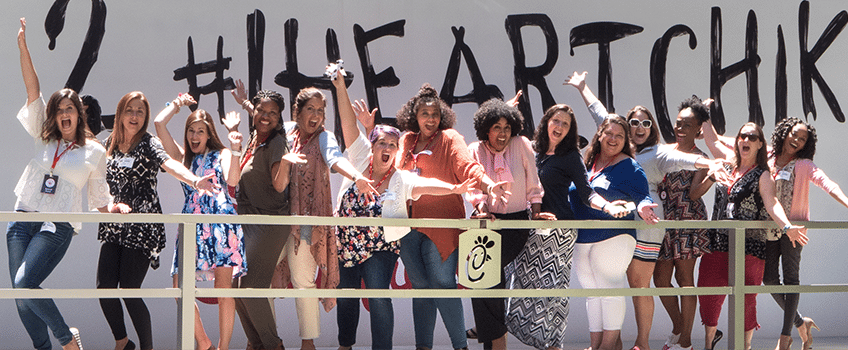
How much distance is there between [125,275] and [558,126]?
2521 millimetres

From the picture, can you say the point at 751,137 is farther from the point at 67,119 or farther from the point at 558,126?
the point at 67,119

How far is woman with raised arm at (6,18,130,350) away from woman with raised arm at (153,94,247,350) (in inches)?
17.1

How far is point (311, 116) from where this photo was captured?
4.46 m

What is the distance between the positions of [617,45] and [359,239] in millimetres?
2963

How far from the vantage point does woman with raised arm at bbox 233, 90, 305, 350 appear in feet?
14.0

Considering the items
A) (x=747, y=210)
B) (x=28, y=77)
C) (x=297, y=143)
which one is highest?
→ (x=28, y=77)

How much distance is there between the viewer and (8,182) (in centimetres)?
538

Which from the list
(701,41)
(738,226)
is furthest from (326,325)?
(701,41)

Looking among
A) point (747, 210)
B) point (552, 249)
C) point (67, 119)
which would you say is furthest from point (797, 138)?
point (67, 119)

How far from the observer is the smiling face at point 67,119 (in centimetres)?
425

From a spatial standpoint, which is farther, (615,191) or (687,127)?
(687,127)

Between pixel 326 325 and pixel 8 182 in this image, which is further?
pixel 326 325

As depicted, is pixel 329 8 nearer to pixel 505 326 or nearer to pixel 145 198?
pixel 145 198

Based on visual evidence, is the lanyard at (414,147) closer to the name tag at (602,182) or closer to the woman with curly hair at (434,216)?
the woman with curly hair at (434,216)
